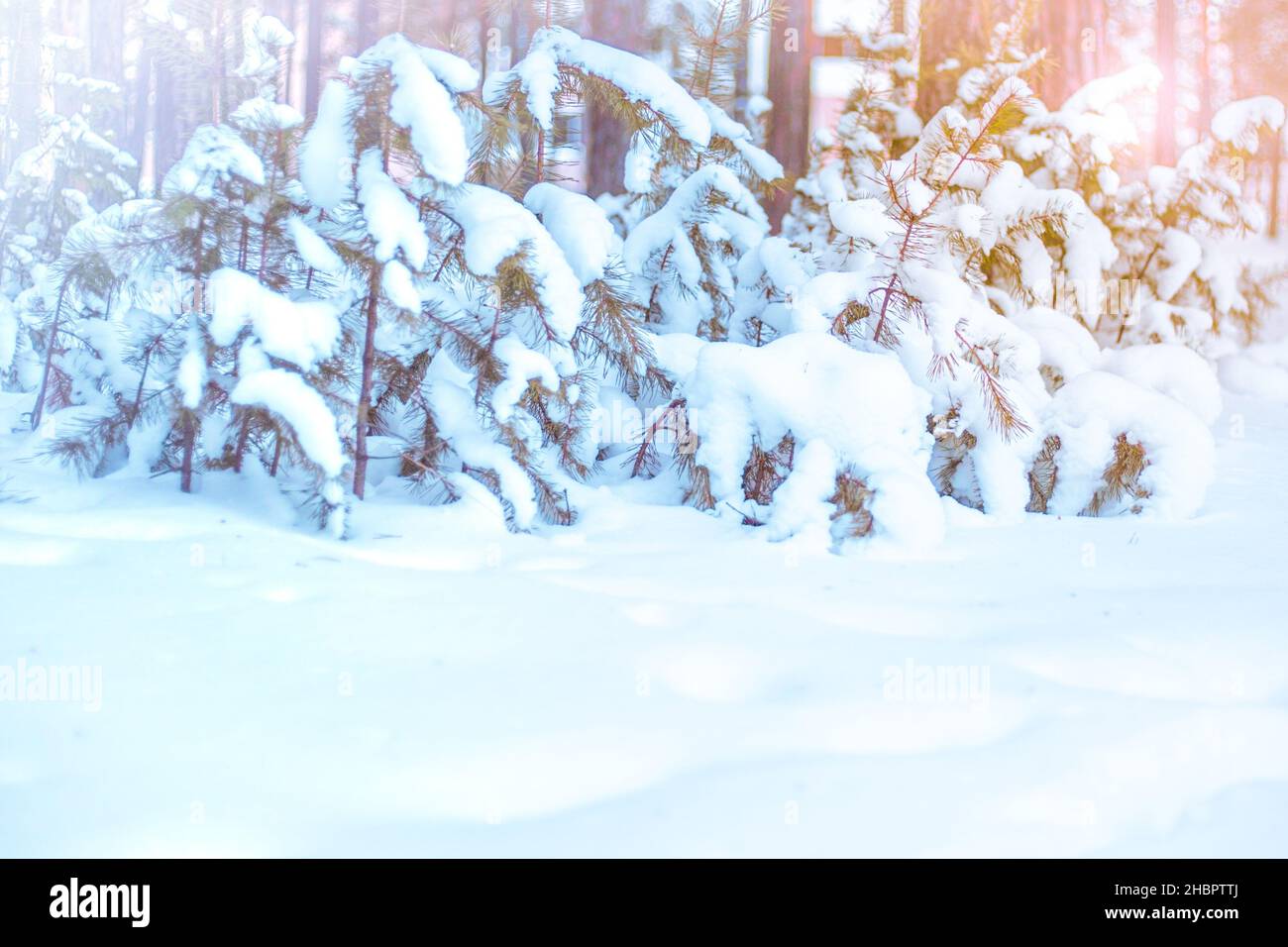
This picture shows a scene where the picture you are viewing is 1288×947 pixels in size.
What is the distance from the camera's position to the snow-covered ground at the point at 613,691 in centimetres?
133

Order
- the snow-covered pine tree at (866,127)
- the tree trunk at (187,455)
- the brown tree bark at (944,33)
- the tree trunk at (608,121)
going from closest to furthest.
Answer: the tree trunk at (187,455) → the snow-covered pine tree at (866,127) → the tree trunk at (608,121) → the brown tree bark at (944,33)

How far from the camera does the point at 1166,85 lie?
584 cm

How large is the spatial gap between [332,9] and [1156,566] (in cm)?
405

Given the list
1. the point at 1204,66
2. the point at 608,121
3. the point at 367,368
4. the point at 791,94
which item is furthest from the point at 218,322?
the point at 1204,66

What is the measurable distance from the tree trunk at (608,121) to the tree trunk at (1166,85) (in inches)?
126

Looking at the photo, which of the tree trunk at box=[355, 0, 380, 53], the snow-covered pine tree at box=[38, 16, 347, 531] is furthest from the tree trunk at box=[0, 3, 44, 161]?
the snow-covered pine tree at box=[38, 16, 347, 531]

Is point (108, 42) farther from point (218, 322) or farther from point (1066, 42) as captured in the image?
point (1066, 42)

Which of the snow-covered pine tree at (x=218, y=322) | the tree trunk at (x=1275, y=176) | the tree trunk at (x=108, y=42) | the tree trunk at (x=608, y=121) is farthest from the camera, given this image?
the tree trunk at (x=1275, y=176)

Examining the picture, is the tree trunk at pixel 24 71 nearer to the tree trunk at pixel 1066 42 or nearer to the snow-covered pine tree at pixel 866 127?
the snow-covered pine tree at pixel 866 127

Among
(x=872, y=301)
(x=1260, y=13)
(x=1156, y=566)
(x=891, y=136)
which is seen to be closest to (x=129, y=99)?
(x=891, y=136)

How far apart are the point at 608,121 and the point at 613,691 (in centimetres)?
341

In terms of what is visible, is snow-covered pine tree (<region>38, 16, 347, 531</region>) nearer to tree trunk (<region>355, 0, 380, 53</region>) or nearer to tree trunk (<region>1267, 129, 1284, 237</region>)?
tree trunk (<region>355, 0, 380, 53</region>)

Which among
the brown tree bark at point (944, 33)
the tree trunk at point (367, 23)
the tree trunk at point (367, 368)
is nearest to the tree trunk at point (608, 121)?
the tree trunk at point (367, 23)

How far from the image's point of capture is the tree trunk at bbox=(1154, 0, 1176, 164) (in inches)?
229
